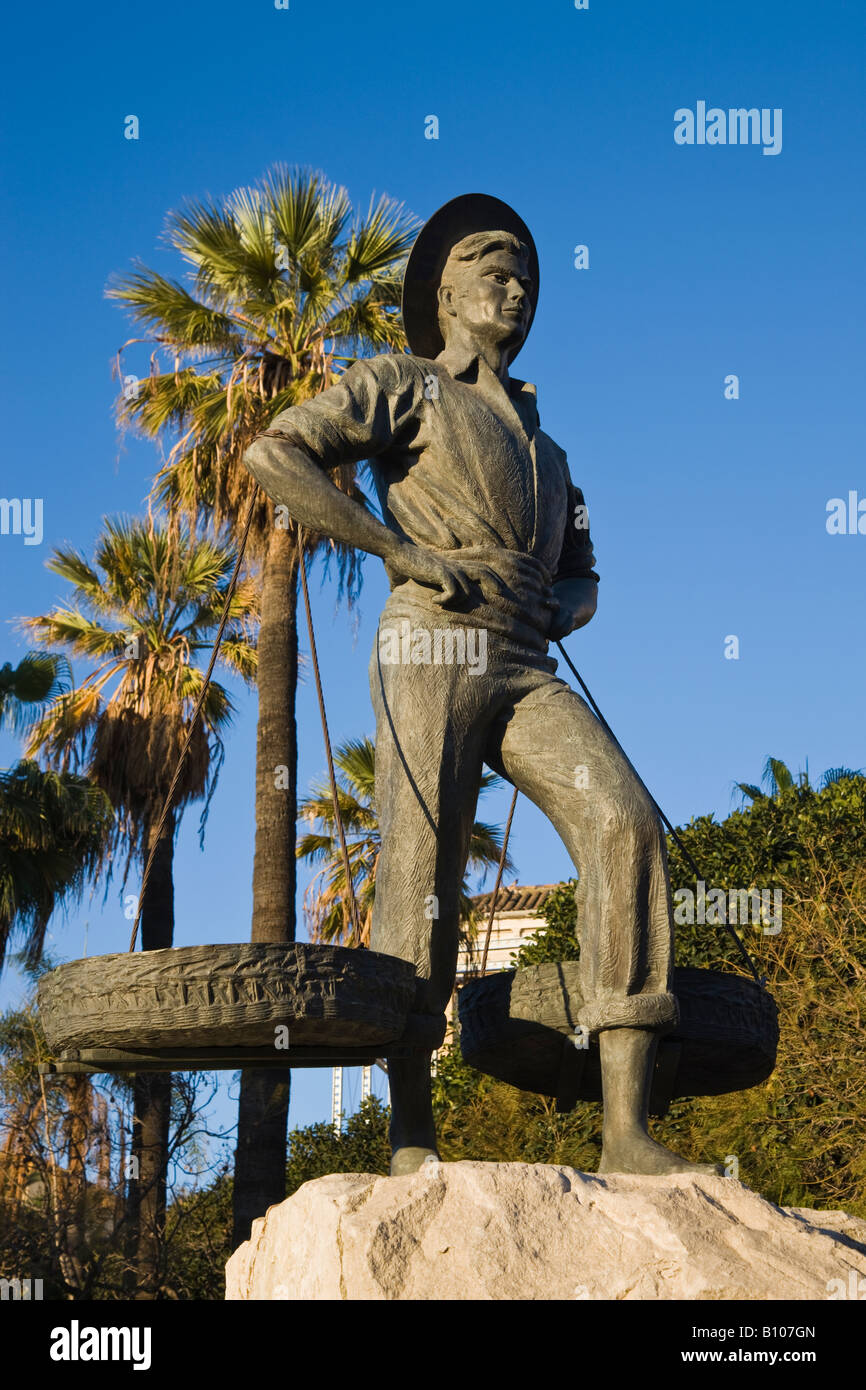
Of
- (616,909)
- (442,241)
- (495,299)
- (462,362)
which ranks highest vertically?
(442,241)

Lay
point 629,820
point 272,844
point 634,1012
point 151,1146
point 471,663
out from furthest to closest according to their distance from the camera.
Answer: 1. point 272,844
2. point 151,1146
3. point 471,663
4. point 629,820
5. point 634,1012

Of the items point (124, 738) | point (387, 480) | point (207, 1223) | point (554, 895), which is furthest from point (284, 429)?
point (124, 738)

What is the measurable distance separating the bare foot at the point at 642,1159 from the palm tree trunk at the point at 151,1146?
8.53 m

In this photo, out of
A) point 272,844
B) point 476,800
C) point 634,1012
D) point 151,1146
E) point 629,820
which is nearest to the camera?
point 634,1012

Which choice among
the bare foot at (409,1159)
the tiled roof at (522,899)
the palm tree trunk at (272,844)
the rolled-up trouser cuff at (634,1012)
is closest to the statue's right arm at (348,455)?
the rolled-up trouser cuff at (634,1012)

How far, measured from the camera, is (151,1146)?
13578 millimetres

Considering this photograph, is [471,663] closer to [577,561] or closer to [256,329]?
[577,561]

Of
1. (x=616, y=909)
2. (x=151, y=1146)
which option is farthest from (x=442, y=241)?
(x=151, y=1146)

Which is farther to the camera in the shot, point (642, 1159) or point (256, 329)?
point (256, 329)

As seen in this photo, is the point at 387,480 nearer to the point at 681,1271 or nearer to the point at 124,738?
the point at 681,1271

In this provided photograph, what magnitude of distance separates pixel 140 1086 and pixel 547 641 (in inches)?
461

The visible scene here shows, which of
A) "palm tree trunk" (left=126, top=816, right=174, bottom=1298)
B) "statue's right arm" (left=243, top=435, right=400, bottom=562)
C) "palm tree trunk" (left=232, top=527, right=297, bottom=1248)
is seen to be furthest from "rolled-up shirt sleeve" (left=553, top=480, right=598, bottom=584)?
"palm tree trunk" (left=126, top=816, right=174, bottom=1298)

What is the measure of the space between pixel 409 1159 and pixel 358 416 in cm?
212

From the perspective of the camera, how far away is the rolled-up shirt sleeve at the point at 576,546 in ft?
17.3
